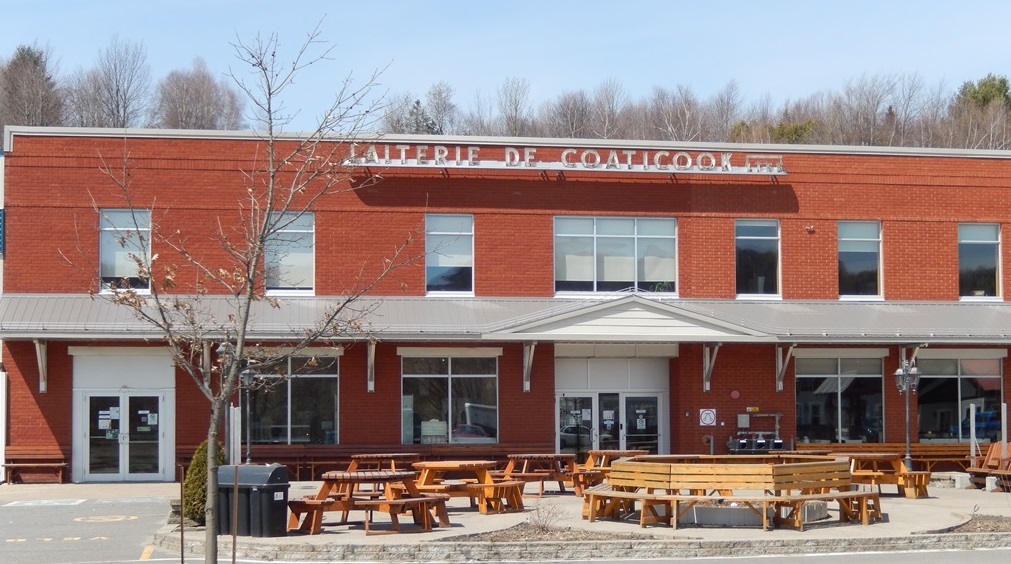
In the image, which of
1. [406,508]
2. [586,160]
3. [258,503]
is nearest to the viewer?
[258,503]

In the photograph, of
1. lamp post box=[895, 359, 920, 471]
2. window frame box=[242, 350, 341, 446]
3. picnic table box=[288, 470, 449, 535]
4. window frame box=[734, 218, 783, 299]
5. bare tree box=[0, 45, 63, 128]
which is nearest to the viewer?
picnic table box=[288, 470, 449, 535]

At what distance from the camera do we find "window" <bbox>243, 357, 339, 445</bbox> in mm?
27750

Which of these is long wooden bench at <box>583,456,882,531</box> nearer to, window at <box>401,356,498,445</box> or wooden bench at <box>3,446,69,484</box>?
window at <box>401,356,498,445</box>

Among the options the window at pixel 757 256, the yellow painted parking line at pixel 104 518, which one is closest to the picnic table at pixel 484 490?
the yellow painted parking line at pixel 104 518

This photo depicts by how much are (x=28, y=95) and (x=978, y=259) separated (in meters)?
65.9

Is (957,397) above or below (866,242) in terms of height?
below

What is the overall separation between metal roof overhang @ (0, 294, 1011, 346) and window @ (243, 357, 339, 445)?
1.63 m

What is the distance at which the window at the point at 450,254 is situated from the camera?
2873cm

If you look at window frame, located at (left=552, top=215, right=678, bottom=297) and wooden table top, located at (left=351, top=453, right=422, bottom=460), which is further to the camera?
window frame, located at (left=552, top=215, right=678, bottom=297)

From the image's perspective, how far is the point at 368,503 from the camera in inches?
651

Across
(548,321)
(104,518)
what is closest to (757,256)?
(548,321)

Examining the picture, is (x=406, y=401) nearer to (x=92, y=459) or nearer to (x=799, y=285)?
(x=92, y=459)

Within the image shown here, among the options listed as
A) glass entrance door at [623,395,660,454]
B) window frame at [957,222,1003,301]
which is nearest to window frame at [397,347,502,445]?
glass entrance door at [623,395,660,454]

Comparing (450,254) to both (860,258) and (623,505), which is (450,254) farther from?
(623,505)
